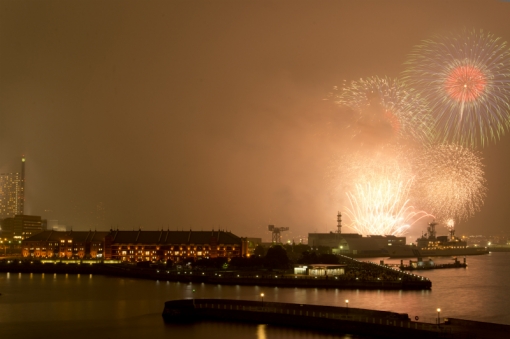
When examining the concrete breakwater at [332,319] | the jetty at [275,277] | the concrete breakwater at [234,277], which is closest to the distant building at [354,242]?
the jetty at [275,277]

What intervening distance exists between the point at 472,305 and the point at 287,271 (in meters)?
19.2

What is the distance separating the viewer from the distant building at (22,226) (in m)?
117

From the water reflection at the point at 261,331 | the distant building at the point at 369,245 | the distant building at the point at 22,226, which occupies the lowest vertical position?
the water reflection at the point at 261,331

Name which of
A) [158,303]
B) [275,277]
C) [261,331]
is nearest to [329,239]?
[275,277]

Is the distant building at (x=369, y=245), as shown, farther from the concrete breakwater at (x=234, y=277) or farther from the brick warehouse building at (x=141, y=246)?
the concrete breakwater at (x=234, y=277)

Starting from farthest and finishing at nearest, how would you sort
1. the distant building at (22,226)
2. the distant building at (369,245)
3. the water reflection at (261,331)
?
the distant building at (22,226) < the distant building at (369,245) < the water reflection at (261,331)

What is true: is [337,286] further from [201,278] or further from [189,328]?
[189,328]

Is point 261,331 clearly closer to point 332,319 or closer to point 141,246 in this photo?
point 332,319

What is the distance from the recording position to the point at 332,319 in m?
23.9

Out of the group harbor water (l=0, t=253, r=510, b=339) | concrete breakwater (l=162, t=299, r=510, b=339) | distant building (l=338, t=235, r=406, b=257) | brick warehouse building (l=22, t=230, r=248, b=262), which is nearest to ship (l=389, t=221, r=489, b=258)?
distant building (l=338, t=235, r=406, b=257)

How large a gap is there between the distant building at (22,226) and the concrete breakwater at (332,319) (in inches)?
3767

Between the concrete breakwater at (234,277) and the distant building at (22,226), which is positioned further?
the distant building at (22,226)

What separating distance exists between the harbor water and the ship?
57.3 metres

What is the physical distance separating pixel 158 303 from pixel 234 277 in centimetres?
1217
